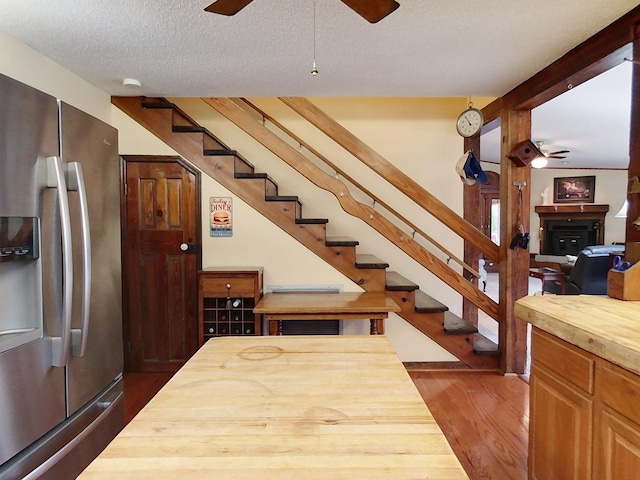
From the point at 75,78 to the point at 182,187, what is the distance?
113cm

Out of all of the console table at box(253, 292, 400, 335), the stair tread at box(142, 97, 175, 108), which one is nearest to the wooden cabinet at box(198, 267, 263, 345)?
the console table at box(253, 292, 400, 335)

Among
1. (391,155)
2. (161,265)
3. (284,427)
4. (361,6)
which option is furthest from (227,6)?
(391,155)

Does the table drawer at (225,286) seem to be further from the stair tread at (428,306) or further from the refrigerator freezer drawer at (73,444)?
the stair tread at (428,306)

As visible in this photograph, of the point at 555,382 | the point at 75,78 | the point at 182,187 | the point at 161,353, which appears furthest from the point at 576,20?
the point at 161,353

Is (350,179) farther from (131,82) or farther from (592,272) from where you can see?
(592,272)

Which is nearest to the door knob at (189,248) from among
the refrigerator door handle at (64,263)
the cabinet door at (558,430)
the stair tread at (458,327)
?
the refrigerator door handle at (64,263)

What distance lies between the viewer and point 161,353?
3.43m

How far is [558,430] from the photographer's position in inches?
60.9

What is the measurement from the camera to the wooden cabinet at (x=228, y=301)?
10.2 ft

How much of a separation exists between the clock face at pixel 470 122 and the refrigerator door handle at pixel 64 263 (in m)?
3.29

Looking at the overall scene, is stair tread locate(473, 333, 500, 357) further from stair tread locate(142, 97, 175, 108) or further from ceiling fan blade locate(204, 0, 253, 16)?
stair tread locate(142, 97, 175, 108)

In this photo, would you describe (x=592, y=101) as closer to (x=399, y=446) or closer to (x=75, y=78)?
(x=399, y=446)

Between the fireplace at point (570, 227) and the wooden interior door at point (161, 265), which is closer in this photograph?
the wooden interior door at point (161, 265)

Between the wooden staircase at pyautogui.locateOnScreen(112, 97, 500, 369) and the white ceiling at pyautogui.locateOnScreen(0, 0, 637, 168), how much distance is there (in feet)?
0.80
